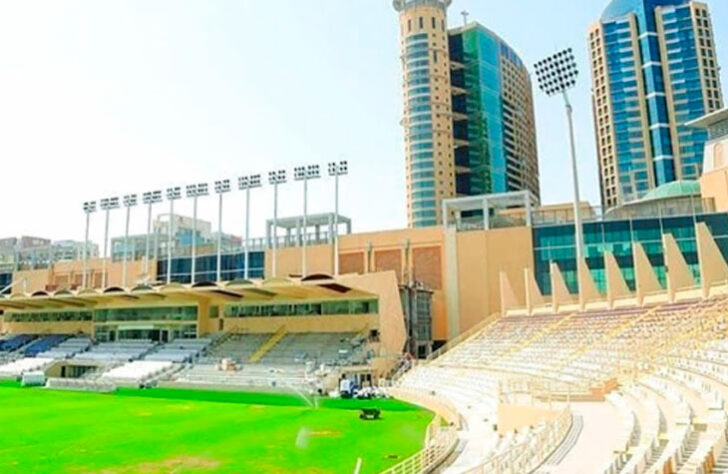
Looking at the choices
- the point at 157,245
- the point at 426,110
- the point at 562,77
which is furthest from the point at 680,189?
the point at 157,245

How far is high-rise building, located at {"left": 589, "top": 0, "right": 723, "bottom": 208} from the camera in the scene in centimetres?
10281

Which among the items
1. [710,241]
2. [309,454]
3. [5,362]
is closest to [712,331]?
[710,241]

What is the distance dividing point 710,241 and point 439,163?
74446 millimetres

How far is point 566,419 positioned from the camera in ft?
53.6

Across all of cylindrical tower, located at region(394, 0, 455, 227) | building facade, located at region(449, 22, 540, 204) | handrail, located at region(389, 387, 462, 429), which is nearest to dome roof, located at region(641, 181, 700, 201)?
handrail, located at region(389, 387, 462, 429)

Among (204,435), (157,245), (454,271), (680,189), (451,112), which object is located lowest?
(204,435)

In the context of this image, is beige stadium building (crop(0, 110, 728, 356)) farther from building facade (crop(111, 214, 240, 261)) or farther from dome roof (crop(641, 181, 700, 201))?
dome roof (crop(641, 181, 700, 201))

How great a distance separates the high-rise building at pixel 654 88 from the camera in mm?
102812

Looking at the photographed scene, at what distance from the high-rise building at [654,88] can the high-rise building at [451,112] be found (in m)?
17.8

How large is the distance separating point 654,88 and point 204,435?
104 m

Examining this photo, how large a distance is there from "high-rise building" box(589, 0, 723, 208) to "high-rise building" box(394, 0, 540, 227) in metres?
17.8

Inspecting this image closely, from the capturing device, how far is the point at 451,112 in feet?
350

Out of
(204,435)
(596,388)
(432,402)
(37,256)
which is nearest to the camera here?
(596,388)

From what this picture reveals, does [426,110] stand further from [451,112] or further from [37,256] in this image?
[37,256]
